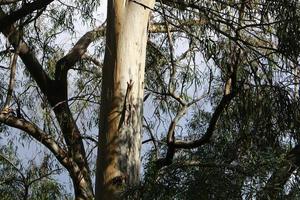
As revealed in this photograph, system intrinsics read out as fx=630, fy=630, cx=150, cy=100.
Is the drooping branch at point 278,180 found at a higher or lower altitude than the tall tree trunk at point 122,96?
lower

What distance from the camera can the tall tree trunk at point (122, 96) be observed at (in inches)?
128

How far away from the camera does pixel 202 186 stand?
236 centimetres

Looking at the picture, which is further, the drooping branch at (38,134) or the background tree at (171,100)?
the drooping branch at (38,134)

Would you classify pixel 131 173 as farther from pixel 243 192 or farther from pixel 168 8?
pixel 168 8

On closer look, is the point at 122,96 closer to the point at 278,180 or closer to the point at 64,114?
the point at 278,180

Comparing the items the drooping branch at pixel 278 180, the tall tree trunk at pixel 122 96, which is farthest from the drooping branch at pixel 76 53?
the drooping branch at pixel 278 180

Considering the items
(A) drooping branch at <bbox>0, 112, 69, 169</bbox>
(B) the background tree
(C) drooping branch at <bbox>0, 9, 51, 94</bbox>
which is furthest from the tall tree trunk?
(C) drooping branch at <bbox>0, 9, 51, 94</bbox>

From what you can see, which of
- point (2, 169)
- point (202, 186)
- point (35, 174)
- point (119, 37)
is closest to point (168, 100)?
point (35, 174)

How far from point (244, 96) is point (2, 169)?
3.17 metres

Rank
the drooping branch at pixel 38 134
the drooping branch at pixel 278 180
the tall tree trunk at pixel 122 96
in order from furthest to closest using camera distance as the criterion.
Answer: the drooping branch at pixel 38 134, the tall tree trunk at pixel 122 96, the drooping branch at pixel 278 180

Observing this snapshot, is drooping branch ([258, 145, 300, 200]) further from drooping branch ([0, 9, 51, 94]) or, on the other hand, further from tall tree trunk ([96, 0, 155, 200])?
drooping branch ([0, 9, 51, 94])

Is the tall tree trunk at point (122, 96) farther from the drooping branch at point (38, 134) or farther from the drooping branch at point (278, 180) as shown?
the drooping branch at point (38, 134)

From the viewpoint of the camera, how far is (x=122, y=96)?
3.36 m

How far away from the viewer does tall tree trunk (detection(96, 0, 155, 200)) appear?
3262 millimetres
